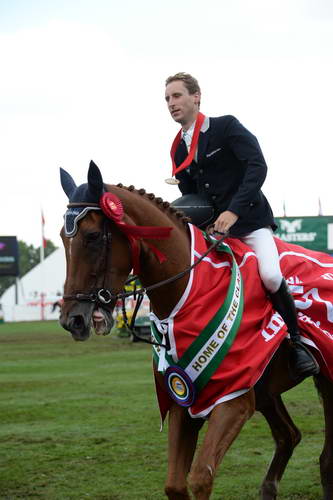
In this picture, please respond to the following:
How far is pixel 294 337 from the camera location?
5.09 m

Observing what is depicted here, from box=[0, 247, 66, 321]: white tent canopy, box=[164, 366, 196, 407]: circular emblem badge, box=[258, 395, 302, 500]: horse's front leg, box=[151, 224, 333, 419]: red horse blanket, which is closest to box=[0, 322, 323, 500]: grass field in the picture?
box=[258, 395, 302, 500]: horse's front leg

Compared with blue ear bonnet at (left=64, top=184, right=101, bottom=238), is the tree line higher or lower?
lower

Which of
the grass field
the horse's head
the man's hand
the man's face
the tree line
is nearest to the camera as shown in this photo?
the horse's head

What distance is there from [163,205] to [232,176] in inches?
24.5

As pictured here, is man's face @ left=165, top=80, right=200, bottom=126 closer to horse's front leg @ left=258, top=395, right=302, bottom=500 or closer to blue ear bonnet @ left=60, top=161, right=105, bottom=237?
blue ear bonnet @ left=60, top=161, right=105, bottom=237

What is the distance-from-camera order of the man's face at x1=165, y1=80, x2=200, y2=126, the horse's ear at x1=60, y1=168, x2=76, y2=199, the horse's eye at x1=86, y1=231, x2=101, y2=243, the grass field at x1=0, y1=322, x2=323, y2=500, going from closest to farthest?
the horse's eye at x1=86, y1=231, x2=101, y2=243, the horse's ear at x1=60, y1=168, x2=76, y2=199, the man's face at x1=165, y1=80, x2=200, y2=126, the grass field at x1=0, y1=322, x2=323, y2=500

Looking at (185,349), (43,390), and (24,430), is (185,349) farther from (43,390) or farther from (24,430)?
(43,390)

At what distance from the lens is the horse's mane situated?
465cm

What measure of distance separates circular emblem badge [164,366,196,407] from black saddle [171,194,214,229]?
1.16 meters

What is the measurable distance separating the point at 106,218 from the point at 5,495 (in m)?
3.24

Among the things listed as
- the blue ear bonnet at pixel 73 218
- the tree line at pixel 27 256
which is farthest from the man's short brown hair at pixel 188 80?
the tree line at pixel 27 256

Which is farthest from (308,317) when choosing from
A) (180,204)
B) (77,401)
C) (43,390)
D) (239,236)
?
(43,390)

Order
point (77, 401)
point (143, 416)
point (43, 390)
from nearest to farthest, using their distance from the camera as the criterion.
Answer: point (143, 416), point (77, 401), point (43, 390)

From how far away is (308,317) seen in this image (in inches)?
211
